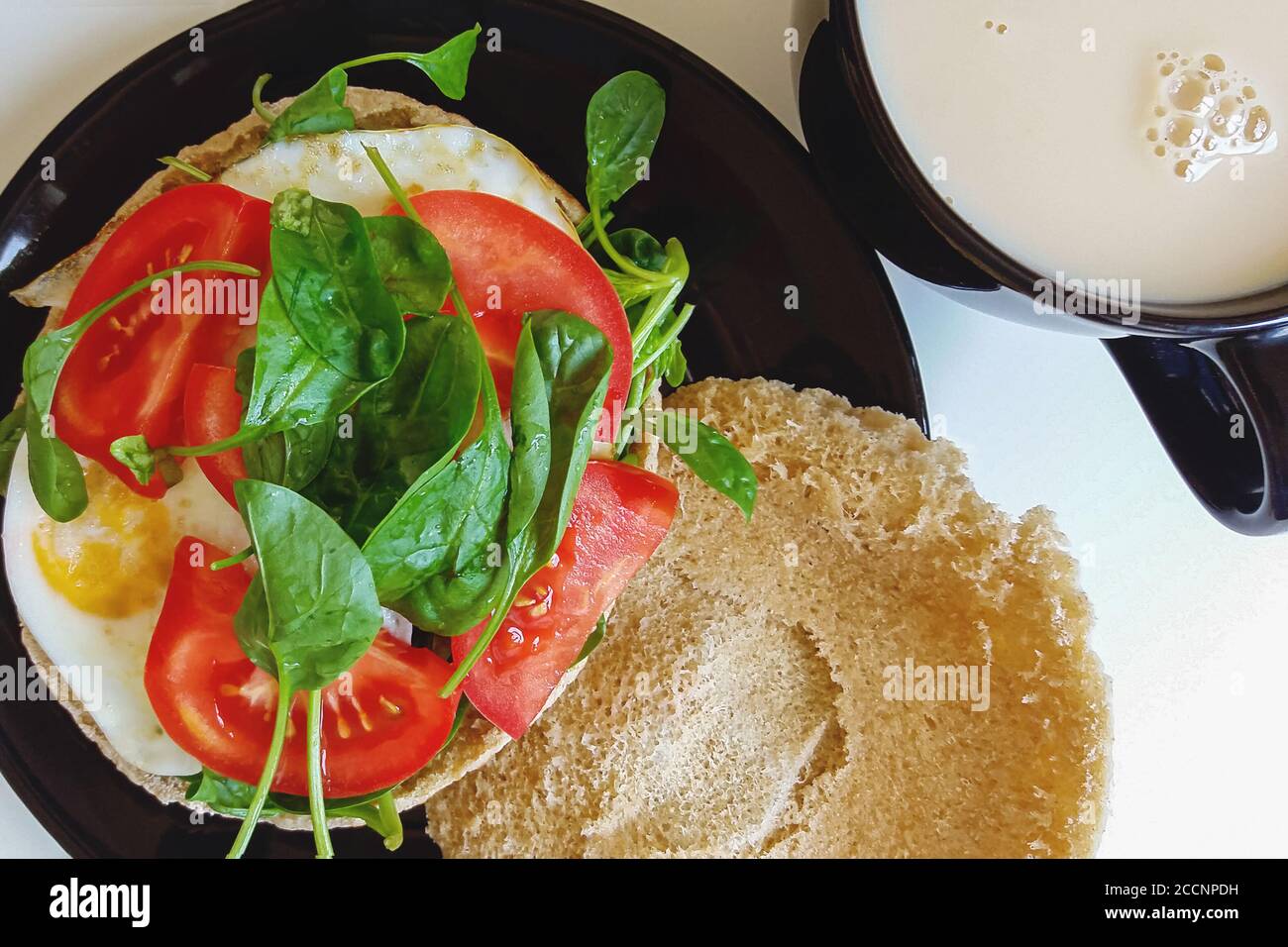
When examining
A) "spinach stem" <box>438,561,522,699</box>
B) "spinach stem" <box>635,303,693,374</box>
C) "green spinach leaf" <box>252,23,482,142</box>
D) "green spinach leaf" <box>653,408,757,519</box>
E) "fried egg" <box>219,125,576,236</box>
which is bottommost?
"spinach stem" <box>438,561,522,699</box>

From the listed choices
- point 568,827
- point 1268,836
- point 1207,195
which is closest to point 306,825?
point 568,827

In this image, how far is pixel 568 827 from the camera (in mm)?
1439

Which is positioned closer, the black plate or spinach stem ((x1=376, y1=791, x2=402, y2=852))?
spinach stem ((x1=376, y1=791, x2=402, y2=852))

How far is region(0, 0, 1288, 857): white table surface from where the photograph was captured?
1667 millimetres

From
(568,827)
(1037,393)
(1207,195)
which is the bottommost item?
(568,827)

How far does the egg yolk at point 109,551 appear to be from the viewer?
4.07 feet

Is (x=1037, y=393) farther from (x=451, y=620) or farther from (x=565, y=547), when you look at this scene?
(x=451, y=620)

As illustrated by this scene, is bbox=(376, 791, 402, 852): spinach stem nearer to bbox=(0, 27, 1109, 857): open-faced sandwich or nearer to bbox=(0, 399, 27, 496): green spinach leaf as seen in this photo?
bbox=(0, 27, 1109, 857): open-faced sandwich

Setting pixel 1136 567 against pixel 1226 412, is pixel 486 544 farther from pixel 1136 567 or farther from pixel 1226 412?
pixel 1136 567

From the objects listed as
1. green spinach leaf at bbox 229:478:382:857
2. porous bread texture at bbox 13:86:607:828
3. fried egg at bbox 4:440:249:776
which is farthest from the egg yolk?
green spinach leaf at bbox 229:478:382:857

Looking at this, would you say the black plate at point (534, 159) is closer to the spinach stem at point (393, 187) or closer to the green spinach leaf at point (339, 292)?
the spinach stem at point (393, 187)

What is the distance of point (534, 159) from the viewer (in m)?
1.51

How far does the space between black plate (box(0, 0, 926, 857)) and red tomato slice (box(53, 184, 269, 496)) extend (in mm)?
349
